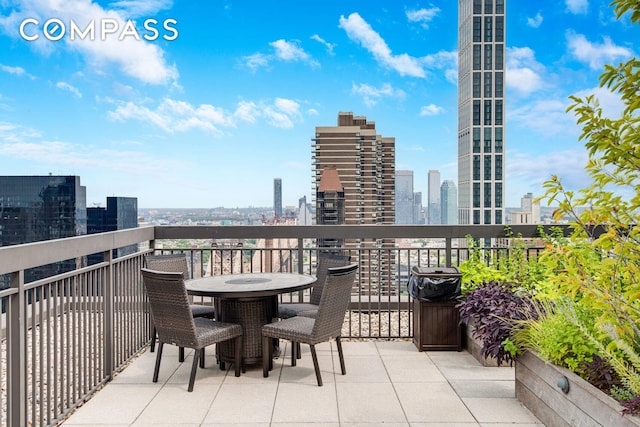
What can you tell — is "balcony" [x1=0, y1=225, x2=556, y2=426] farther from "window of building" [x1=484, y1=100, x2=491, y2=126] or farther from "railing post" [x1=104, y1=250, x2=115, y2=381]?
"window of building" [x1=484, y1=100, x2=491, y2=126]

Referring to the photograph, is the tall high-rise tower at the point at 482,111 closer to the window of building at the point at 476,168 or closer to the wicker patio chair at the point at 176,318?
the window of building at the point at 476,168

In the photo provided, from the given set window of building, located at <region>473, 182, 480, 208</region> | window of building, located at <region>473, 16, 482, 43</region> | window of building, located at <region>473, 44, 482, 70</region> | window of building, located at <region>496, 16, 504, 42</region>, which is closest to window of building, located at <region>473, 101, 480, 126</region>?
window of building, located at <region>473, 44, 482, 70</region>

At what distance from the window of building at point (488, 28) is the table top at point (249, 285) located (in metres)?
11.1

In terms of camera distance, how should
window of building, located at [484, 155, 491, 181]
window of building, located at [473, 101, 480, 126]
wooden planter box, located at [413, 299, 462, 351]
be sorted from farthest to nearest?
window of building, located at [473, 101, 480, 126]
window of building, located at [484, 155, 491, 181]
wooden planter box, located at [413, 299, 462, 351]

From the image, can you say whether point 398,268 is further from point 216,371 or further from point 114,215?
point 114,215

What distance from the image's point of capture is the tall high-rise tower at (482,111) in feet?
39.3

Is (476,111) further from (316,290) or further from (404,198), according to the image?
(316,290)

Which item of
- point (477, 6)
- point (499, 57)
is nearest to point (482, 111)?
point (499, 57)

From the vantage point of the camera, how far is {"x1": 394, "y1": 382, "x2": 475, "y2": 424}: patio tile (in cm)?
316

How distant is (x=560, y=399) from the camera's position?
110 inches

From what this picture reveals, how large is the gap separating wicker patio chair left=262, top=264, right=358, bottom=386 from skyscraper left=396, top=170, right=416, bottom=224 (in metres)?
1.73

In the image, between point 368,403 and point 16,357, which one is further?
point 368,403

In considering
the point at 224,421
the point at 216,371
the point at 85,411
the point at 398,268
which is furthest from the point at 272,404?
the point at 398,268

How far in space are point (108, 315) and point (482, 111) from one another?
1103cm
